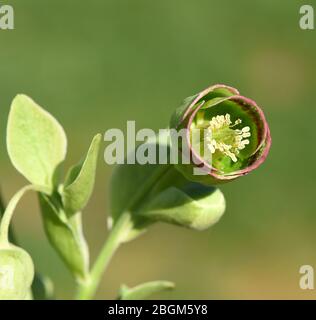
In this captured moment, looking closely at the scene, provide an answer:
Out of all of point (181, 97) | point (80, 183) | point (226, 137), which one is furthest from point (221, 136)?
point (181, 97)

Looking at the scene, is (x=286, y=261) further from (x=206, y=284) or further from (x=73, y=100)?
(x=73, y=100)

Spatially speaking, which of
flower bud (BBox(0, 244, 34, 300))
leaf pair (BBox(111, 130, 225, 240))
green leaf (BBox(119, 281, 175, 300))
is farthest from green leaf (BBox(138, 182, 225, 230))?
flower bud (BBox(0, 244, 34, 300))

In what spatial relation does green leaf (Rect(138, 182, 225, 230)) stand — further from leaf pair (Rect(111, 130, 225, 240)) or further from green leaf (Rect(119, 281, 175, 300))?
green leaf (Rect(119, 281, 175, 300))

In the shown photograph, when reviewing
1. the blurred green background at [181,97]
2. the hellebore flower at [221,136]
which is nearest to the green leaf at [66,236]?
the hellebore flower at [221,136]

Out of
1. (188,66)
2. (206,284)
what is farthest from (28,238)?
(188,66)

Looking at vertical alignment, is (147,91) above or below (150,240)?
above

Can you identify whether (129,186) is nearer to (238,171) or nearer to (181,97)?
(238,171)
